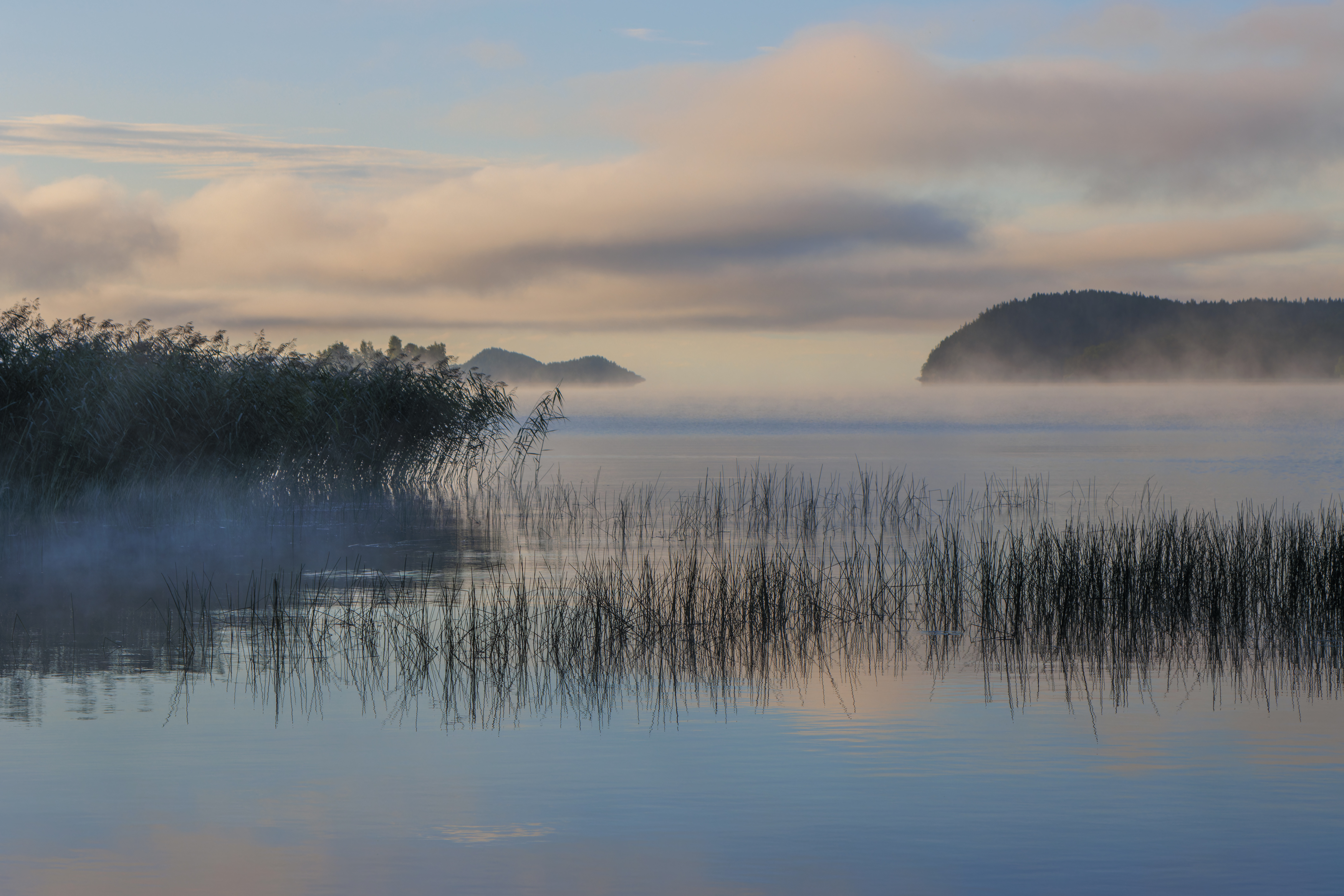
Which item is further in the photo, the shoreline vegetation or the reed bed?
the shoreline vegetation

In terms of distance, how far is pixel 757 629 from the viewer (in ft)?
41.8

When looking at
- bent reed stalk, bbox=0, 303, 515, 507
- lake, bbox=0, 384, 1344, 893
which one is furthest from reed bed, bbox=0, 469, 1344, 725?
bent reed stalk, bbox=0, 303, 515, 507

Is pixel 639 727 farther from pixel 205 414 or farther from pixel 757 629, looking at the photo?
pixel 205 414

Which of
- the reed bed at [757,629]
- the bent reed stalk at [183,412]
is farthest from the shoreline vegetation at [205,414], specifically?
the reed bed at [757,629]

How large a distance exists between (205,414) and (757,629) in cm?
1297

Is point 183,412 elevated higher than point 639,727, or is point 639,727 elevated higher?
point 183,412

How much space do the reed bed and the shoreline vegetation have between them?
546 centimetres

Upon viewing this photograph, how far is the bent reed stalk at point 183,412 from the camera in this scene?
66.3 ft

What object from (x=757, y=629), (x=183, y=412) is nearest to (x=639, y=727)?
(x=757, y=629)

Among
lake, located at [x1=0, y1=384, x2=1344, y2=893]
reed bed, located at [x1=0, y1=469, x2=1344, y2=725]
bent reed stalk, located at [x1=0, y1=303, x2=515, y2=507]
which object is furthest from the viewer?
bent reed stalk, located at [x1=0, y1=303, x2=515, y2=507]

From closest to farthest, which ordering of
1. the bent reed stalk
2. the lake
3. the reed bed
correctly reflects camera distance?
1. the lake
2. the reed bed
3. the bent reed stalk

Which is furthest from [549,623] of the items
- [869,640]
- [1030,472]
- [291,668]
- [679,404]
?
[679,404]

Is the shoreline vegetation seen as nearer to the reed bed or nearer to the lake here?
the lake

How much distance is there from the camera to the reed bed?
1062 centimetres
